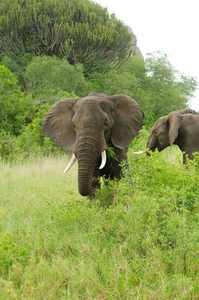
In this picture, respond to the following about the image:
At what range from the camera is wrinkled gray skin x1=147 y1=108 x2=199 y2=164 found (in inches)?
275

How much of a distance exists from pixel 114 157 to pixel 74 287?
2.59m

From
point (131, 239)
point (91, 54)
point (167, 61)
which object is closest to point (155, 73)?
point (167, 61)

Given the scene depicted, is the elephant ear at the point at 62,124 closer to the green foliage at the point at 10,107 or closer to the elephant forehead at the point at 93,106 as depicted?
the elephant forehead at the point at 93,106

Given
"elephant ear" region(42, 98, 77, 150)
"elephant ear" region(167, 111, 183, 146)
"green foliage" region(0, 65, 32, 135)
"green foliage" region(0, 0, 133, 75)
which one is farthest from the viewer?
"green foliage" region(0, 0, 133, 75)

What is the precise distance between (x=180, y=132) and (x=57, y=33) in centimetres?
1708

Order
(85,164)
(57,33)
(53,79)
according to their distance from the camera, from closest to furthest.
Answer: (85,164), (53,79), (57,33)

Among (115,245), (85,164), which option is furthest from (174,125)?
(115,245)

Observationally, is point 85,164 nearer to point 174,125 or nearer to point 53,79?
point 174,125

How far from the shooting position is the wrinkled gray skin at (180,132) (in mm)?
6988

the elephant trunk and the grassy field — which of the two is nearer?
the grassy field

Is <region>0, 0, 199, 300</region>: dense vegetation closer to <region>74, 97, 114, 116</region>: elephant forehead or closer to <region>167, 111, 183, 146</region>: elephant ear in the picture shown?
<region>74, 97, 114, 116</region>: elephant forehead

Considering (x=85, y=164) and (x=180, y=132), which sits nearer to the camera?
(x=85, y=164)

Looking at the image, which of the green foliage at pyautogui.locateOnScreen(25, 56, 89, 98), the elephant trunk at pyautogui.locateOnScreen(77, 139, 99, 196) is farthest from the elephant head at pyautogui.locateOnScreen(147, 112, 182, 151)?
the green foliage at pyautogui.locateOnScreen(25, 56, 89, 98)

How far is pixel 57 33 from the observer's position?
22.0 metres
